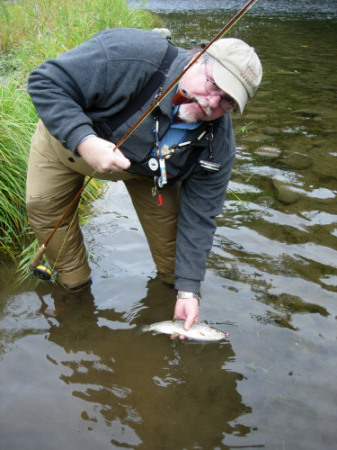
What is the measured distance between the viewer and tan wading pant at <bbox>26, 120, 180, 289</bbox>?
121 inches

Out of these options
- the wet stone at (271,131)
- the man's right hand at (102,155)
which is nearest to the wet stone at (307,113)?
the wet stone at (271,131)

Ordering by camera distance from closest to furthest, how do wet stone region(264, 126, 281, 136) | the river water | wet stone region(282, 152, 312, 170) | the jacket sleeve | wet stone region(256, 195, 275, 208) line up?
the river water → the jacket sleeve → wet stone region(256, 195, 275, 208) → wet stone region(282, 152, 312, 170) → wet stone region(264, 126, 281, 136)

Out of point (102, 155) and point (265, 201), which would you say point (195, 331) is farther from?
point (265, 201)

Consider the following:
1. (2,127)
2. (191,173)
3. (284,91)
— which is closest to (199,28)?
(284,91)

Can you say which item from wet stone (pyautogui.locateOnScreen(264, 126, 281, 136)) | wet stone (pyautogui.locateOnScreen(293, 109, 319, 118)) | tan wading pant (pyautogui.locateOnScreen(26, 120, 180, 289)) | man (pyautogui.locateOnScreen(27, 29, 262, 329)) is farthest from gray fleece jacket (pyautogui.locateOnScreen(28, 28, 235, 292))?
wet stone (pyautogui.locateOnScreen(293, 109, 319, 118))

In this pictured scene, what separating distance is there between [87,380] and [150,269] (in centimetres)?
133

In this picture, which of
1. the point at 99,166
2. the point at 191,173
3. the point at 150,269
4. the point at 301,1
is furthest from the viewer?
the point at 301,1

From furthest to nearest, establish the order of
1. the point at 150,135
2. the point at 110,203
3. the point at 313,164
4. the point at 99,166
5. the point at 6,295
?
the point at 313,164, the point at 110,203, the point at 6,295, the point at 150,135, the point at 99,166

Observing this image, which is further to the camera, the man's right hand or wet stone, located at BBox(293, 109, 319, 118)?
wet stone, located at BBox(293, 109, 319, 118)

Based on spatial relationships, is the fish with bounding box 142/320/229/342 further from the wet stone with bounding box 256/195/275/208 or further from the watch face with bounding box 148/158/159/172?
the wet stone with bounding box 256/195/275/208

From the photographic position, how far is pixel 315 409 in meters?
2.80

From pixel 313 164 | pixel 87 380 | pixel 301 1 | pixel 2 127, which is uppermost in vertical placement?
pixel 301 1

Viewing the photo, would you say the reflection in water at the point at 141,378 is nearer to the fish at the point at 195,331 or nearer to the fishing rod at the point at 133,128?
the fish at the point at 195,331

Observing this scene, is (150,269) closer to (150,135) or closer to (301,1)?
(150,135)
